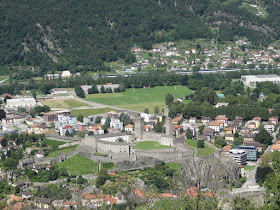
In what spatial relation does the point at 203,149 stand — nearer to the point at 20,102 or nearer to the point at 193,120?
the point at 193,120

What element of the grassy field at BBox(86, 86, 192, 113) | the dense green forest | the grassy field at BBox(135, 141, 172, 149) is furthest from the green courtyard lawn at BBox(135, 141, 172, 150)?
the dense green forest

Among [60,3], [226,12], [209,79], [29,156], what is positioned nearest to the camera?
[29,156]

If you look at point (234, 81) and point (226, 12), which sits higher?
point (226, 12)

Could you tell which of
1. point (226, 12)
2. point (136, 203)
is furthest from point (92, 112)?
point (226, 12)

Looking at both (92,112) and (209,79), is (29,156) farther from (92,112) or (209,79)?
(209,79)

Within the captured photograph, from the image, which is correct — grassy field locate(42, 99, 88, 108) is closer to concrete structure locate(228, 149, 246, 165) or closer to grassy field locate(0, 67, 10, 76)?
grassy field locate(0, 67, 10, 76)

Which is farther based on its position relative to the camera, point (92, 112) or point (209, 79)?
point (209, 79)

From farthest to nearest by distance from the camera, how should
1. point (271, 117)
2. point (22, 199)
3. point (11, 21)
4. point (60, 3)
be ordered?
point (60, 3), point (11, 21), point (271, 117), point (22, 199)
